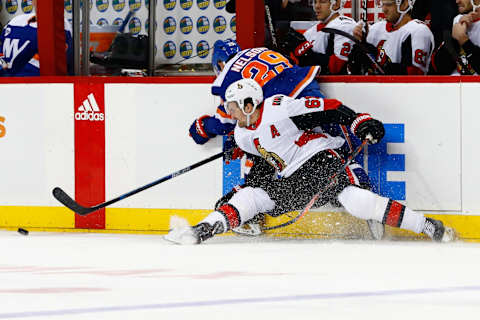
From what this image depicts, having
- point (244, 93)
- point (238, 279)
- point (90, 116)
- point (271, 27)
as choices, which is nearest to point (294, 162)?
A: point (244, 93)

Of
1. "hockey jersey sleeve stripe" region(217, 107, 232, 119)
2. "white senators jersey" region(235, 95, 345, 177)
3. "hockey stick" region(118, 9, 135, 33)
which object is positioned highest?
"hockey stick" region(118, 9, 135, 33)

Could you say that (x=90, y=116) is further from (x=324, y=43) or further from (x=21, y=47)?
(x=324, y=43)

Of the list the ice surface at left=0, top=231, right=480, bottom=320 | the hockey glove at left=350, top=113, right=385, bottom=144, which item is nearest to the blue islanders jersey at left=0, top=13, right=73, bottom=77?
the ice surface at left=0, top=231, right=480, bottom=320

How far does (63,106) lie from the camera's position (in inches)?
189

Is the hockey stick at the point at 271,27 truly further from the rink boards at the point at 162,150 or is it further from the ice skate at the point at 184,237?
the ice skate at the point at 184,237

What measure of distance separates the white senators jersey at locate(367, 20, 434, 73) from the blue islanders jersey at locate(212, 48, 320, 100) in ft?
1.72

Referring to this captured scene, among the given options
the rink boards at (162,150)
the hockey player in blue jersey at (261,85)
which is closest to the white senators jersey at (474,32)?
the rink boards at (162,150)

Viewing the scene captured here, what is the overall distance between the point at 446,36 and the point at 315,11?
72 centimetres

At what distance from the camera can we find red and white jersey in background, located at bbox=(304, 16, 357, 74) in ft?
15.7

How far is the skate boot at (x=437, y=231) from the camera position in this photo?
4133mm

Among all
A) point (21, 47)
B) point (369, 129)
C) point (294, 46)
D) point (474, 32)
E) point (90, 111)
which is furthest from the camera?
point (21, 47)

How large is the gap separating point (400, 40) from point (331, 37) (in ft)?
1.23

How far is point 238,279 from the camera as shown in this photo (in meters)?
2.65

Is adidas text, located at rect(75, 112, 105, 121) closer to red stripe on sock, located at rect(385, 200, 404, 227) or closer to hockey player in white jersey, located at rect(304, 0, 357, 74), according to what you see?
hockey player in white jersey, located at rect(304, 0, 357, 74)
